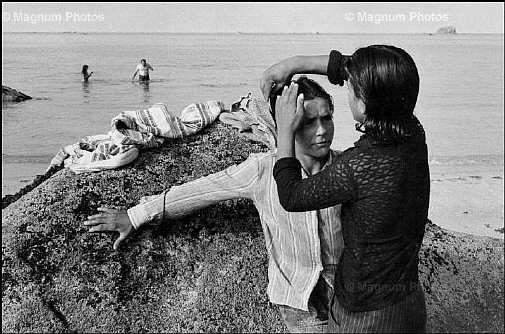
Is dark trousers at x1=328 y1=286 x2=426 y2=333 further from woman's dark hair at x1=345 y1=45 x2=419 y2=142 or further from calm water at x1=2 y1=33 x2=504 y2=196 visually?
calm water at x1=2 y1=33 x2=504 y2=196

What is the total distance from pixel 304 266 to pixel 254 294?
45 cm

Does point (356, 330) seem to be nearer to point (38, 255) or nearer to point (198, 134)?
point (38, 255)

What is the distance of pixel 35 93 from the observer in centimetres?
1599

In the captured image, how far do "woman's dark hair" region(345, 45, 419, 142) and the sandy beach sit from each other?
550cm

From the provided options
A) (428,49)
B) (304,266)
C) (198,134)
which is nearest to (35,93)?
(198,134)

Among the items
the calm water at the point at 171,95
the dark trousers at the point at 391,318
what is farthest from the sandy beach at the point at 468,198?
the dark trousers at the point at 391,318

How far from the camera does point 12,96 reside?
15.0 metres

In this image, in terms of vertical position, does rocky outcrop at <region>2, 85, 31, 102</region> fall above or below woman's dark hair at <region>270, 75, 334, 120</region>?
below

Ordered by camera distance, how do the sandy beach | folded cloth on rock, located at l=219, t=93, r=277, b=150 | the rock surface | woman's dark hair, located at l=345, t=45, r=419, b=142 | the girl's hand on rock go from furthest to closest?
the sandy beach → folded cloth on rock, located at l=219, t=93, r=277, b=150 → the girl's hand on rock → the rock surface → woman's dark hair, located at l=345, t=45, r=419, b=142

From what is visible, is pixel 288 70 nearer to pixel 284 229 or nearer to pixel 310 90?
pixel 310 90

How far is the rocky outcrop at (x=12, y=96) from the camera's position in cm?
1455

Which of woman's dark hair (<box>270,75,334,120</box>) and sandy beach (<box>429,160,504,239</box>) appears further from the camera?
sandy beach (<box>429,160,504,239</box>)

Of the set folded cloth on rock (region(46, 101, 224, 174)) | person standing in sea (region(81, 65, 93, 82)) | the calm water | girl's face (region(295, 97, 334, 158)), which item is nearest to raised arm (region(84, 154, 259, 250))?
girl's face (region(295, 97, 334, 158))

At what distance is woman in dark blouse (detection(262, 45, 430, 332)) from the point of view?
1.43m
